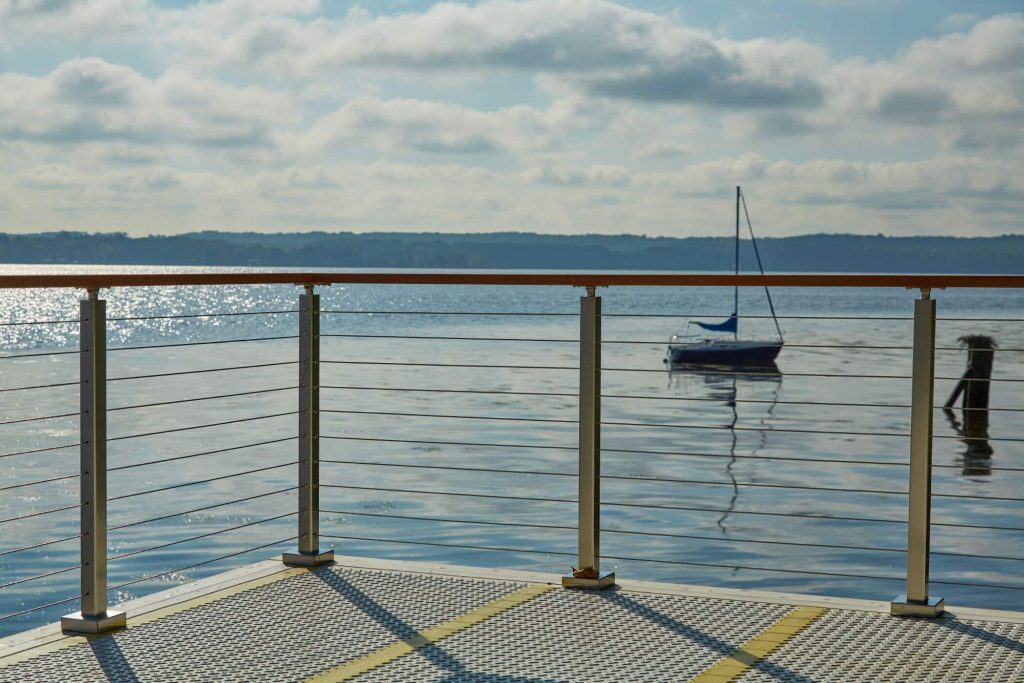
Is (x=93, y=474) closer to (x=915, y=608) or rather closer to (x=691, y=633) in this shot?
(x=691, y=633)

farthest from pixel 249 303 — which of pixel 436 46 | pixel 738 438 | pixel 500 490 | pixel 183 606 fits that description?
pixel 183 606

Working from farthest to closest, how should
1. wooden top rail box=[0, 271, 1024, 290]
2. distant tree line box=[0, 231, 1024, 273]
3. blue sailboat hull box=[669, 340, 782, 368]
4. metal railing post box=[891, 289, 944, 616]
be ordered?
distant tree line box=[0, 231, 1024, 273] → blue sailboat hull box=[669, 340, 782, 368] → metal railing post box=[891, 289, 944, 616] → wooden top rail box=[0, 271, 1024, 290]

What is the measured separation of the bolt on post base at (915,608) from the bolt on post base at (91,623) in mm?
2013

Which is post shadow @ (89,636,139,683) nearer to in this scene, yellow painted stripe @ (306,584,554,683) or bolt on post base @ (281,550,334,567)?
yellow painted stripe @ (306,584,554,683)

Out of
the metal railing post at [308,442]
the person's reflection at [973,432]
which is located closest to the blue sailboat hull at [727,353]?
the person's reflection at [973,432]

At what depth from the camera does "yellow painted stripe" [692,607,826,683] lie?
2749 millimetres

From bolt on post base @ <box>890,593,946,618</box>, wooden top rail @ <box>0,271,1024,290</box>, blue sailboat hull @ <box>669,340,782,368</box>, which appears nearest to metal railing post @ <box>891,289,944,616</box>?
bolt on post base @ <box>890,593,946,618</box>

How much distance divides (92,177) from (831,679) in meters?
56.6

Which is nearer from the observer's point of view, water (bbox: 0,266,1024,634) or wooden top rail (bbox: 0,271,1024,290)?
wooden top rail (bbox: 0,271,1024,290)

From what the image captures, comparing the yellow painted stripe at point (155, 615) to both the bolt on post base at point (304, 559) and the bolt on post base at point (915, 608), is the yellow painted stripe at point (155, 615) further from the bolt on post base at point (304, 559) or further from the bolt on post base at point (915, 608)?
the bolt on post base at point (915, 608)

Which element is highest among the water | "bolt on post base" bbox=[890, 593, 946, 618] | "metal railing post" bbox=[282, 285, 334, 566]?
"metal railing post" bbox=[282, 285, 334, 566]

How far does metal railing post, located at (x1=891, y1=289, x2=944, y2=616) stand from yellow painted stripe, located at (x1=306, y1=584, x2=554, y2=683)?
39.6 inches

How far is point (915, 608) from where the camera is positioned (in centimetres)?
327

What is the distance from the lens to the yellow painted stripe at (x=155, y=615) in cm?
289
